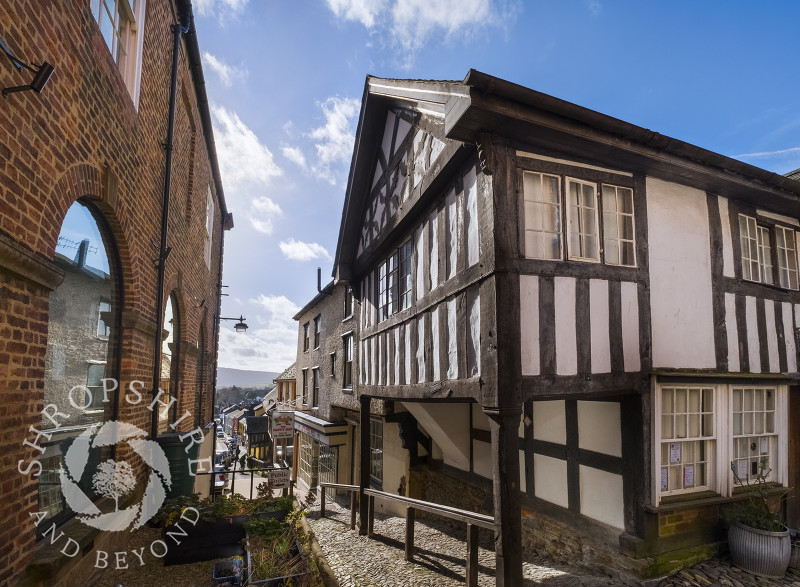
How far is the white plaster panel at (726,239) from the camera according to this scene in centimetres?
670

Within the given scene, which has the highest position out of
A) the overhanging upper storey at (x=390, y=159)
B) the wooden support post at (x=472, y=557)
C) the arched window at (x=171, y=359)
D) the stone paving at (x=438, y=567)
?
the overhanging upper storey at (x=390, y=159)

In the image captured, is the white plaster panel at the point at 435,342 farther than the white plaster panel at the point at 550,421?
No

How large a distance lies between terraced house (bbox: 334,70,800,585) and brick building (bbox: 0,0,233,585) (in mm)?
3780

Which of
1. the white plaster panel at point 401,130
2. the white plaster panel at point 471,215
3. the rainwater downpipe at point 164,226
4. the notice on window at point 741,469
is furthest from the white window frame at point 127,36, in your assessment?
the notice on window at point 741,469

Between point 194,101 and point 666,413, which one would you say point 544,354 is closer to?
point 666,413

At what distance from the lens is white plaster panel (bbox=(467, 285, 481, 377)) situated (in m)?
5.37

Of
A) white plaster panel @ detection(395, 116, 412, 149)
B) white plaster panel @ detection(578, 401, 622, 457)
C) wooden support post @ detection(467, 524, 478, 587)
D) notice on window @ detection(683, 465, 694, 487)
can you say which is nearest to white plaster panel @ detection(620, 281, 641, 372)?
white plaster panel @ detection(578, 401, 622, 457)

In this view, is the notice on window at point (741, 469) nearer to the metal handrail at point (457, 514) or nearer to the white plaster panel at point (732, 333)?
the white plaster panel at point (732, 333)

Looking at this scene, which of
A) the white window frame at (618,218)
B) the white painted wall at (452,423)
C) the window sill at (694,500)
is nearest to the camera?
the window sill at (694,500)

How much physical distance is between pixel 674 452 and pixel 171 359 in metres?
8.94

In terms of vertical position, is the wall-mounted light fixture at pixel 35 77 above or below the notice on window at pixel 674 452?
above

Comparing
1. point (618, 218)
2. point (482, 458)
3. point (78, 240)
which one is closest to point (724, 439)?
point (618, 218)

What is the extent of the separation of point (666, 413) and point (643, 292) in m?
1.60

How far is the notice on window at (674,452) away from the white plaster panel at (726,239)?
107 inches
